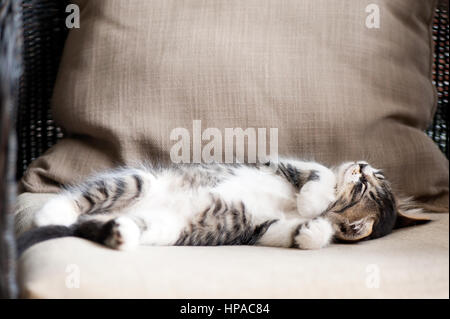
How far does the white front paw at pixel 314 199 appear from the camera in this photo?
1.11 metres

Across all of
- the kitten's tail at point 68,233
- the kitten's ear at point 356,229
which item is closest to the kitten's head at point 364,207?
the kitten's ear at point 356,229

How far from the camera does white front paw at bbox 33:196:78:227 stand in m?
0.99

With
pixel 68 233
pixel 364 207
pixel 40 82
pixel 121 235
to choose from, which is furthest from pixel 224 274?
pixel 40 82

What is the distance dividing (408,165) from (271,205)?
331mm

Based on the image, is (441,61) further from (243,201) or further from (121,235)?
(121,235)

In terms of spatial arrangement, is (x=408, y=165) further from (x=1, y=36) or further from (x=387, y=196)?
(x=1, y=36)

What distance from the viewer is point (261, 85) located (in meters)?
1.15

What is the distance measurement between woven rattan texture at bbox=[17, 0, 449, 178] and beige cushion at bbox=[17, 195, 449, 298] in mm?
644

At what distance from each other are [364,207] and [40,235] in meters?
0.65

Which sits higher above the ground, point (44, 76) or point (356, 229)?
point (44, 76)

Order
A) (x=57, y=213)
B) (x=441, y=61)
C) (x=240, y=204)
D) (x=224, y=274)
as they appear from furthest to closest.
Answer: (x=441, y=61) < (x=240, y=204) < (x=57, y=213) < (x=224, y=274)

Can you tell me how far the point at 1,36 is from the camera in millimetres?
710

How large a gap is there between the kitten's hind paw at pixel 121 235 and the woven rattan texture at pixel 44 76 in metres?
0.61

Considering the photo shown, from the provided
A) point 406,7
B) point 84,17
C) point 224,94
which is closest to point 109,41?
point 84,17
